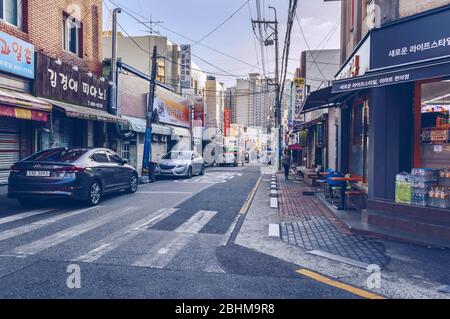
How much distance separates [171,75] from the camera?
3359 centimetres

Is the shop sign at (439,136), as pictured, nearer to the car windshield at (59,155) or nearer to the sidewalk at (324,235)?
the sidewalk at (324,235)

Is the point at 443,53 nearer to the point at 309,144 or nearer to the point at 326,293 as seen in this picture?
the point at 326,293

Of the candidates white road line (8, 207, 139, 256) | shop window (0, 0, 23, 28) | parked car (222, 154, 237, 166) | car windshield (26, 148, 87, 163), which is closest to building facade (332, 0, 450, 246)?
white road line (8, 207, 139, 256)

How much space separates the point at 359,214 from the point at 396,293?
189 inches

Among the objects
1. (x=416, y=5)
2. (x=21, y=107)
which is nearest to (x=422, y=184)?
(x=416, y=5)

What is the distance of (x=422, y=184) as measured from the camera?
697 centimetres

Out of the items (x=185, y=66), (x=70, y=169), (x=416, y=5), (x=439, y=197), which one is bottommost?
(x=439, y=197)

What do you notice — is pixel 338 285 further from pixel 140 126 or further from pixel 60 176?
pixel 140 126

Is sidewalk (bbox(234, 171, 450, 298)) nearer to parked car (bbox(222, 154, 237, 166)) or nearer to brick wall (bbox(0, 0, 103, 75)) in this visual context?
brick wall (bbox(0, 0, 103, 75))

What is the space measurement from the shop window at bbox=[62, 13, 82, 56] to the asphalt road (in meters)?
9.33

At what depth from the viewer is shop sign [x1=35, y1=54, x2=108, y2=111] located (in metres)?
13.1

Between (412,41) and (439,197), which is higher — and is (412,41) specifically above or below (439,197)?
above

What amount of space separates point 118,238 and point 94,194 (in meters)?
3.78

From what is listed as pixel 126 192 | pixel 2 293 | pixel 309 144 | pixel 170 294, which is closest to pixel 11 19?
pixel 126 192
